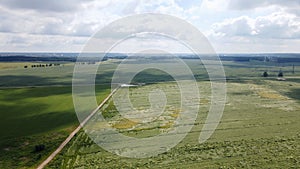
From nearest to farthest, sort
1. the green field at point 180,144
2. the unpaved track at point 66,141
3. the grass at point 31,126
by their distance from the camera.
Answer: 1. the unpaved track at point 66,141
2. the green field at point 180,144
3. the grass at point 31,126

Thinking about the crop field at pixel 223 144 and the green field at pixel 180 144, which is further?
the green field at pixel 180 144

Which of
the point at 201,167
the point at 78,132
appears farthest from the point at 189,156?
the point at 78,132

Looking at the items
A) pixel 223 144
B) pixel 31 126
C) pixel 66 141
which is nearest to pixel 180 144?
pixel 223 144

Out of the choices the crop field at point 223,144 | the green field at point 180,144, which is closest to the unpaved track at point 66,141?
the green field at point 180,144

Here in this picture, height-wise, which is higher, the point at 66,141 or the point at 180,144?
the point at 66,141

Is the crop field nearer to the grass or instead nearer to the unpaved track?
the unpaved track

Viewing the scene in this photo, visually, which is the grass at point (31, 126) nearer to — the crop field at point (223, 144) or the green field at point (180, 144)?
the green field at point (180, 144)

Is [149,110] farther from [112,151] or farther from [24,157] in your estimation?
[24,157]

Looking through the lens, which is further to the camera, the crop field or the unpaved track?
the unpaved track

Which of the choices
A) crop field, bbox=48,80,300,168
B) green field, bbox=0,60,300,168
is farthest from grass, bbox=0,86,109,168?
crop field, bbox=48,80,300,168

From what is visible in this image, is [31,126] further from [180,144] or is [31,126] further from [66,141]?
[180,144]

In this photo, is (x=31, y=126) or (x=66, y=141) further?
(x=31, y=126)

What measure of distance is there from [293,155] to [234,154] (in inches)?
271

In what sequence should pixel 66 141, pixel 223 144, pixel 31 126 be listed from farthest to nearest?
1. pixel 31 126
2. pixel 66 141
3. pixel 223 144
